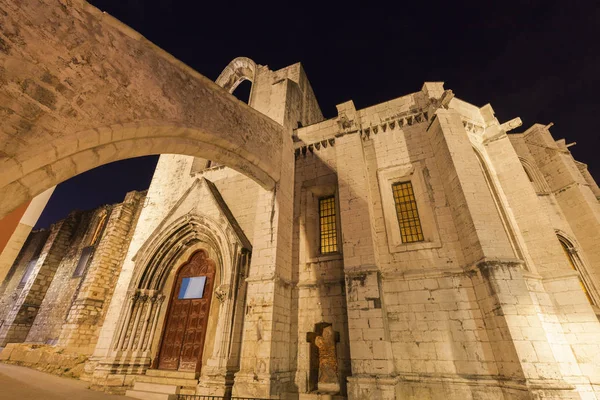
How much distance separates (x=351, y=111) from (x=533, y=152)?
10.6m

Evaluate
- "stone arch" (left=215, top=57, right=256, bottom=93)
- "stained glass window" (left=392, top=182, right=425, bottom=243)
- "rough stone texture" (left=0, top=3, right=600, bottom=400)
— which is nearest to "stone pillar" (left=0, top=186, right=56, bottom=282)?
"rough stone texture" (left=0, top=3, right=600, bottom=400)

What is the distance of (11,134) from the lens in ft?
10.4

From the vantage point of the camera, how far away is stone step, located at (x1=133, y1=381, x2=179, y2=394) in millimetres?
6512

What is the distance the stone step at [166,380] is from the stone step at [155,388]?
0.81 ft

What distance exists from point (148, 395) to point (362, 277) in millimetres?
6147

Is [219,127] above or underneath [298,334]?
above

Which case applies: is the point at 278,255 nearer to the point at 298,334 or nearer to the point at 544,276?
the point at 298,334

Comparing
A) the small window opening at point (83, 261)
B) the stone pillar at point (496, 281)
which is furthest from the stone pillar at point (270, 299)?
the small window opening at point (83, 261)

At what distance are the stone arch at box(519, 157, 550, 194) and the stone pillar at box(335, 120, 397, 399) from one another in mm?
9684

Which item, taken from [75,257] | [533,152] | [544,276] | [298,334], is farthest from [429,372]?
[75,257]

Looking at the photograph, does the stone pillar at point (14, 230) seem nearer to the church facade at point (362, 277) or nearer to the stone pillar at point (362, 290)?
the church facade at point (362, 277)

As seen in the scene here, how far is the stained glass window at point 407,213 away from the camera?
7.66m

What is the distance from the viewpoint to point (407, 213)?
8000 mm

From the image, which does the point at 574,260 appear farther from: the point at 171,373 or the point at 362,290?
the point at 171,373
